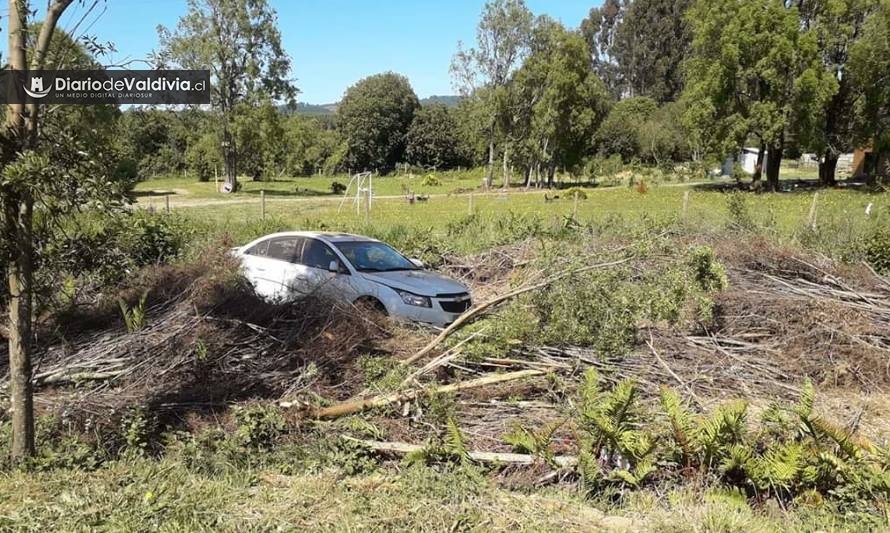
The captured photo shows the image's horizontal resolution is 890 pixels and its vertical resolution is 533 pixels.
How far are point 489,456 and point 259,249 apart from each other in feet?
20.9

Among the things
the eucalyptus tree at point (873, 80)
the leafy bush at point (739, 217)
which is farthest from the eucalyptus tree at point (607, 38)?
the leafy bush at point (739, 217)

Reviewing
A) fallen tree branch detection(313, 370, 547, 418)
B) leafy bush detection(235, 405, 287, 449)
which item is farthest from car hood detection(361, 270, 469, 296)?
Result: leafy bush detection(235, 405, 287, 449)

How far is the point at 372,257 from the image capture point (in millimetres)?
9383

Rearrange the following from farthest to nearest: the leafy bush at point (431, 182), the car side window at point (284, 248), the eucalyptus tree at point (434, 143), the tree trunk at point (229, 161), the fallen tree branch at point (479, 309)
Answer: the eucalyptus tree at point (434, 143), the leafy bush at point (431, 182), the tree trunk at point (229, 161), the car side window at point (284, 248), the fallen tree branch at point (479, 309)

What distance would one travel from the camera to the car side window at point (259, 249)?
32.5ft

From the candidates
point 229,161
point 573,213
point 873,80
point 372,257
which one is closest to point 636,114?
point 873,80

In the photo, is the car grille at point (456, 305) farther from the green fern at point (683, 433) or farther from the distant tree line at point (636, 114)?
the distant tree line at point (636, 114)

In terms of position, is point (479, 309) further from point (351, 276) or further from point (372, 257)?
point (372, 257)

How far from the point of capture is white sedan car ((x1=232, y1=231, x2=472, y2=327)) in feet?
27.1

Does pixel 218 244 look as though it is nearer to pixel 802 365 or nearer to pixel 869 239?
pixel 802 365

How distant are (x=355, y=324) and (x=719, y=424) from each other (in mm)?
3662

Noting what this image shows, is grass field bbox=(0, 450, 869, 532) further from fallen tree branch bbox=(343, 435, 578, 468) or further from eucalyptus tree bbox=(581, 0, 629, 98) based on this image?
eucalyptus tree bbox=(581, 0, 629, 98)

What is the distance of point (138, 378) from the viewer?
5.68 m

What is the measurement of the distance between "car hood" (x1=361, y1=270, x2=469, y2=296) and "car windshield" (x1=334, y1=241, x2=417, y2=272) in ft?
0.69
